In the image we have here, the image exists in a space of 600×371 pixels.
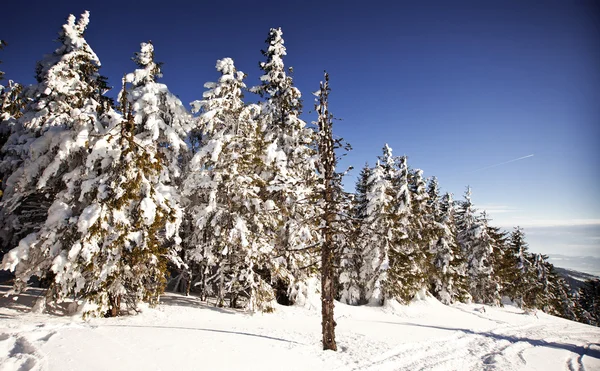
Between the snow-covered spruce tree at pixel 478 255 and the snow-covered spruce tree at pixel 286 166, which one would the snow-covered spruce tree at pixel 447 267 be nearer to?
the snow-covered spruce tree at pixel 478 255

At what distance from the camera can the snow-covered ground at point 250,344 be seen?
7.64m

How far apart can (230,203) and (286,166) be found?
439 cm

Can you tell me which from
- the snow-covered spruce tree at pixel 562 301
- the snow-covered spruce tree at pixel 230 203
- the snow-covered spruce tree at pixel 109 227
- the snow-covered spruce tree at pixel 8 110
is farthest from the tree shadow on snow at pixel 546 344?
the snow-covered spruce tree at pixel 562 301

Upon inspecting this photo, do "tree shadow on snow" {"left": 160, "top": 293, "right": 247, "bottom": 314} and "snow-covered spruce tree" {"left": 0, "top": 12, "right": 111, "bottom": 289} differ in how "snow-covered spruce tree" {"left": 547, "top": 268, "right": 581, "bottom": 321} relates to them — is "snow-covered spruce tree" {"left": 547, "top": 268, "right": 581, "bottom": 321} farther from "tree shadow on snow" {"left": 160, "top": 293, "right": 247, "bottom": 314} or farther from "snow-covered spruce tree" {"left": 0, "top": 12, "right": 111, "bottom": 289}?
"snow-covered spruce tree" {"left": 0, "top": 12, "right": 111, "bottom": 289}

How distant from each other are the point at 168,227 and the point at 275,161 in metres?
6.78

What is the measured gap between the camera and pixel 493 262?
3597cm

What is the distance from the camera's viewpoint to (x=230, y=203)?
51.4ft

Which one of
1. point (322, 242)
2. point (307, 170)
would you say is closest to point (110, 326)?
point (322, 242)

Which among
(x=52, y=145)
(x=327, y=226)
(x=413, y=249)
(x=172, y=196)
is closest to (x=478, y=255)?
(x=413, y=249)

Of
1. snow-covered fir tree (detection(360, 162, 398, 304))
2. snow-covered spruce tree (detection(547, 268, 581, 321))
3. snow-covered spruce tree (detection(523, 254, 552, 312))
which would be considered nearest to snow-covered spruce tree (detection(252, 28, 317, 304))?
snow-covered fir tree (detection(360, 162, 398, 304))

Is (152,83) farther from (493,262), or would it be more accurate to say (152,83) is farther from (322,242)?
(493,262)

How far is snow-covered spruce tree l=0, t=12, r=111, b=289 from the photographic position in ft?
38.3

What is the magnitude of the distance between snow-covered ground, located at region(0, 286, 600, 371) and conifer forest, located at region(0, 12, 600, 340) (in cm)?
114

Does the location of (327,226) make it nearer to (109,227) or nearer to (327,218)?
(327,218)
